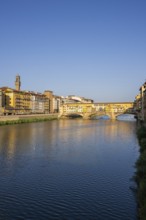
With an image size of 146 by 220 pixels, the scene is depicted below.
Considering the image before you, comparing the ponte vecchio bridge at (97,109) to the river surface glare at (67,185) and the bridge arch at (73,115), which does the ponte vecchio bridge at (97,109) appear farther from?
the river surface glare at (67,185)

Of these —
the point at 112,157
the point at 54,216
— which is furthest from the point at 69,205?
the point at 112,157

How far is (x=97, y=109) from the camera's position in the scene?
85.9 metres

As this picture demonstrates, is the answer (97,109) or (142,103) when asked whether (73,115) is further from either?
(142,103)

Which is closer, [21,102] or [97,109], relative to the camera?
[21,102]

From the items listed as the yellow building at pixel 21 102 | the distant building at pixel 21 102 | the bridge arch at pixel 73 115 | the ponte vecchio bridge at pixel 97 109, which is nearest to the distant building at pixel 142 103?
the ponte vecchio bridge at pixel 97 109

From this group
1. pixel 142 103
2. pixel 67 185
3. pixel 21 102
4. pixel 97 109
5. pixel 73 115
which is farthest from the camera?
pixel 73 115

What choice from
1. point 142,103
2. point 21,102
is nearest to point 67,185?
point 142,103

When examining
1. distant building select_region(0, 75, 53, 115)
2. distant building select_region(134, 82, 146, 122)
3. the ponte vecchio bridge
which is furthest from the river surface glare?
the ponte vecchio bridge

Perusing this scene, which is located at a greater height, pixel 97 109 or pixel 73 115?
pixel 97 109

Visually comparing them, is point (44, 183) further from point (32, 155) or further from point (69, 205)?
point (32, 155)

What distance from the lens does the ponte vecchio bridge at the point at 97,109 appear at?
259 ft

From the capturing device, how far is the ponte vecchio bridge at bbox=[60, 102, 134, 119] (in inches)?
3103

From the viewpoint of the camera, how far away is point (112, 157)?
1988 centimetres

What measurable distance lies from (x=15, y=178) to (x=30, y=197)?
9.27 feet
